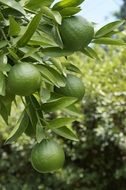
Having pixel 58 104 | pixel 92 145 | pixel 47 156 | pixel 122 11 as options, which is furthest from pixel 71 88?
pixel 122 11

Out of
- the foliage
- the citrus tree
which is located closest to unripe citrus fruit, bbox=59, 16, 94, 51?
the citrus tree

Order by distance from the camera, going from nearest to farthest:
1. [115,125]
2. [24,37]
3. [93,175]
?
1. [24,37]
2. [115,125]
3. [93,175]

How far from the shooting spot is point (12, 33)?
3.37 ft

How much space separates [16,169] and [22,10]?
420cm

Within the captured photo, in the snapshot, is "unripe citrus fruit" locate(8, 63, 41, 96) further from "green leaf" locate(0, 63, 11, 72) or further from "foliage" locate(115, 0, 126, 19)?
"foliage" locate(115, 0, 126, 19)

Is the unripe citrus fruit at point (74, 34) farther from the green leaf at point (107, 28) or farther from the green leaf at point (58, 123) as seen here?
the green leaf at point (58, 123)

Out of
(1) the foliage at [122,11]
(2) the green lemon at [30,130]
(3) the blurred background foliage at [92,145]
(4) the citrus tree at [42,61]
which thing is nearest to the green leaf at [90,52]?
(4) the citrus tree at [42,61]

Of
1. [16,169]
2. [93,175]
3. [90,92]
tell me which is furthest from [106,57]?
[16,169]

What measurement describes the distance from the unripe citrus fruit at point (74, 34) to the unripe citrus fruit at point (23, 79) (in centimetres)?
10

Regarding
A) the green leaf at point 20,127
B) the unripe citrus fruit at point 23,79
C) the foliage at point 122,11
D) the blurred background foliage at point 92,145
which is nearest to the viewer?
the unripe citrus fruit at point 23,79

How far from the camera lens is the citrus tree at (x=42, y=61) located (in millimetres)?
995

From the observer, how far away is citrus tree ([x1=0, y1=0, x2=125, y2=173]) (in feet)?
3.26

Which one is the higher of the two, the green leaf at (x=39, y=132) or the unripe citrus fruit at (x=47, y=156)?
the green leaf at (x=39, y=132)

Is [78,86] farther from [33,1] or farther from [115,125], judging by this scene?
[115,125]
